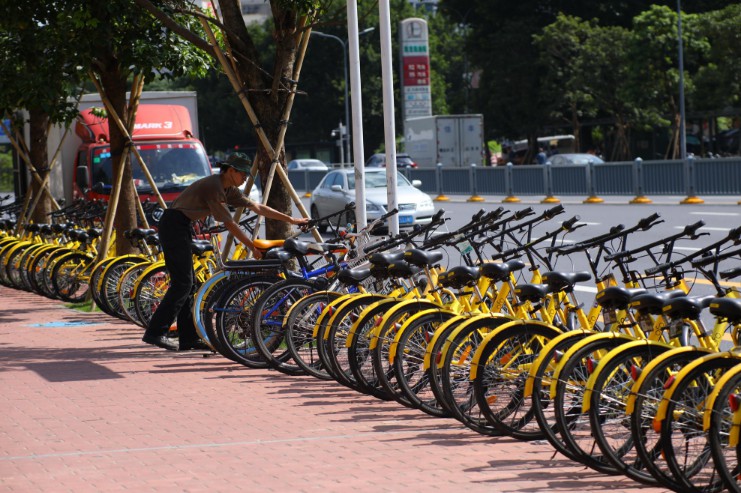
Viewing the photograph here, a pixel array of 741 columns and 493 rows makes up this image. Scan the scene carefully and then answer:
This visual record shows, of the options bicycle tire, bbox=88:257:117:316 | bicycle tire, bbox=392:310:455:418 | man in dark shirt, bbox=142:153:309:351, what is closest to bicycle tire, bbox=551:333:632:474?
bicycle tire, bbox=392:310:455:418

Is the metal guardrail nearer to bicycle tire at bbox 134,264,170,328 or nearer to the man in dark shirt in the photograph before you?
bicycle tire at bbox 134,264,170,328

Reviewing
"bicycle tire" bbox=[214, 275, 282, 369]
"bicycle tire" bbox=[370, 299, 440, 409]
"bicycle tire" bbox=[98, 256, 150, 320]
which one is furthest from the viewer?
"bicycle tire" bbox=[98, 256, 150, 320]

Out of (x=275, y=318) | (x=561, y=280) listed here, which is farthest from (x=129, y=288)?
(x=561, y=280)

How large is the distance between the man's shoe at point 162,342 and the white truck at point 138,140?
36.2 feet

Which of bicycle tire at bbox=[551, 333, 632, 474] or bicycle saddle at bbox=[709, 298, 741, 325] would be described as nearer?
bicycle saddle at bbox=[709, 298, 741, 325]

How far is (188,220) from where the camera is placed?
10.1 m

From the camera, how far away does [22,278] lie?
56.6 feet

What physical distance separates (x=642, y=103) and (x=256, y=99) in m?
40.5

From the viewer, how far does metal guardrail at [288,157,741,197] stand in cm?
3003

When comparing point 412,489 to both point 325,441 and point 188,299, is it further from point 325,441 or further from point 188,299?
point 188,299

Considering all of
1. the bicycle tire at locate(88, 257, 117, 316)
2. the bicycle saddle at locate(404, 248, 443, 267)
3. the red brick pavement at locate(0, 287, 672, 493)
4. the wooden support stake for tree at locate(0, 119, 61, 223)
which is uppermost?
the wooden support stake for tree at locate(0, 119, 61, 223)

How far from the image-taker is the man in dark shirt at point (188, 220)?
32.6 feet

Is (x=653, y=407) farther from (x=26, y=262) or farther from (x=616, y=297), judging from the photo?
(x=26, y=262)

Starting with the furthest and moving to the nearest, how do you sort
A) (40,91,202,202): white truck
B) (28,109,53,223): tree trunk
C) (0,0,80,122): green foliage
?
1. (40,91,202,202): white truck
2. (28,109,53,223): tree trunk
3. (0,0,80,122): green foliage
